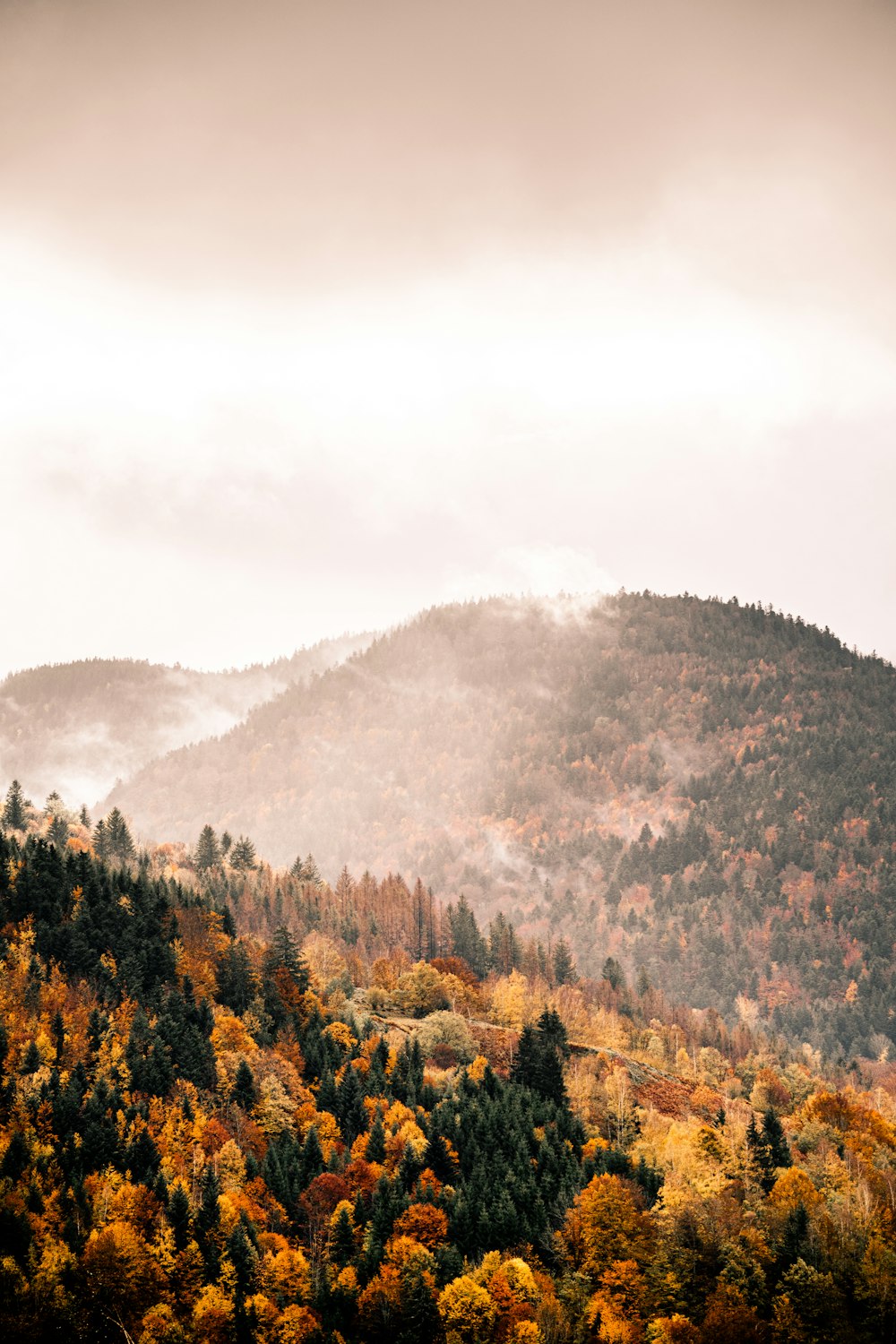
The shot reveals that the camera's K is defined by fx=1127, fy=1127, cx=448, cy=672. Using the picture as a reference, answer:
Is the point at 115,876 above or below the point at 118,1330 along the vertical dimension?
above

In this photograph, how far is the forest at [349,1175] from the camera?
4513 inches

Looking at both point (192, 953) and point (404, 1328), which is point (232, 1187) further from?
point (192, 953)

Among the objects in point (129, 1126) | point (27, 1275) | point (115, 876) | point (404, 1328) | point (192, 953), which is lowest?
point (404, 1328)

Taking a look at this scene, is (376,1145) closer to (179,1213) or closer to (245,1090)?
(245,1090)

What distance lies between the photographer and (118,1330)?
11350 cm

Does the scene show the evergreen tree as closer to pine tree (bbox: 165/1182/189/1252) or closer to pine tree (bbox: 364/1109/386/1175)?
pine tree (bbox: 364/1109/386/1175)

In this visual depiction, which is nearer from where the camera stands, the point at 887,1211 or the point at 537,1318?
the point at 537,1318

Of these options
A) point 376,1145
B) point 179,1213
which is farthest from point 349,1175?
point 179,1213

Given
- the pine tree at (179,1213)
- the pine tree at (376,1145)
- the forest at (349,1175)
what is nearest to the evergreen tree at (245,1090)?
the forest at (349,1175)

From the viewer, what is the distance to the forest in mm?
114625

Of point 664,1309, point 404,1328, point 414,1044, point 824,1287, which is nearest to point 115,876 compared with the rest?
point 414,1044

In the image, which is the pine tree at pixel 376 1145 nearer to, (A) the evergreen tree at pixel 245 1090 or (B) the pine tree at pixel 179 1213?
(A) the evergreen tree at pixel 245 1090

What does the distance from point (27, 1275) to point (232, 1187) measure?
25.4 meters

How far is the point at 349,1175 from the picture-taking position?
5443 inches
